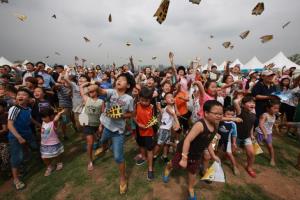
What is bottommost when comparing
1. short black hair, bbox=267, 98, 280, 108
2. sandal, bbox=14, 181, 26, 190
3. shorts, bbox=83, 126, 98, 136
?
sandal, bbox=14, 181, 26, 190

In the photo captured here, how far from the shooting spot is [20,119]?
144 inches

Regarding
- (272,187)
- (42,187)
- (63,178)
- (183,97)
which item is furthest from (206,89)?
(42,187)

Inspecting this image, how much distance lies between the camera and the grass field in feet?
11.0

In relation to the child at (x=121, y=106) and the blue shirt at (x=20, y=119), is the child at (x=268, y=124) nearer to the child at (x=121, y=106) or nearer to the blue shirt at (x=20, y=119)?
the child at (x=121, y=106)

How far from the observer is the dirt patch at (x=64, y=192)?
3352 mm

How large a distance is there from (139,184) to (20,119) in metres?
2.88

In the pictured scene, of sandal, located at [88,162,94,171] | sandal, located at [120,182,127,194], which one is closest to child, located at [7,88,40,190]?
sandal, located at [88,162,94,171]

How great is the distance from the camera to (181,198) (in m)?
3.26

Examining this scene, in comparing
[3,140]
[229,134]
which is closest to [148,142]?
[229,134]

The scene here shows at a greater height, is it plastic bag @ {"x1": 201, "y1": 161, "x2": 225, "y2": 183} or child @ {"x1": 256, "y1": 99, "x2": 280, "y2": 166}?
child @ {"x1": 256, "y1": 99, "x2": 280, "y2": 166}

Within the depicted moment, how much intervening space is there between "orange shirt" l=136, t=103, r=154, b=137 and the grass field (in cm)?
106

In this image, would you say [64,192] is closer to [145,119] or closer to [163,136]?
[145,119]

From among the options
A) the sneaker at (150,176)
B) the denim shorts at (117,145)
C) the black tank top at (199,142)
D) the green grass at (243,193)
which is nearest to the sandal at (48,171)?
the denim shorts at (117,145)

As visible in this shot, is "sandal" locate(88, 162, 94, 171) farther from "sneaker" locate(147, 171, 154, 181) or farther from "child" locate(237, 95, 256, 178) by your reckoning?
"child" locate(237, 95, 256, 178)
